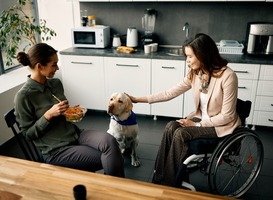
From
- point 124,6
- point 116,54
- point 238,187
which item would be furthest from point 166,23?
point 238,187

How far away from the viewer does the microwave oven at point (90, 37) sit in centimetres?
353

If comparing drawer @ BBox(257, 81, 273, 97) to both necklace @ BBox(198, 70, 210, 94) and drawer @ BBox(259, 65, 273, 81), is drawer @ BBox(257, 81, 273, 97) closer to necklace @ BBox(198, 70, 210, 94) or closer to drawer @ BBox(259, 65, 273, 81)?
drawer @ BBox(259, 65, 273, 81)

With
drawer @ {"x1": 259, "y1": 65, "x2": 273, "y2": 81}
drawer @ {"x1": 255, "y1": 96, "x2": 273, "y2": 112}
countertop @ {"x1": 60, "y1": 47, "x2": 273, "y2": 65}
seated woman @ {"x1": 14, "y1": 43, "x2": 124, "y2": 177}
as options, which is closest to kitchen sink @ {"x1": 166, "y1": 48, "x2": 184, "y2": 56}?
countertop @ {"x1": 60, "y1": 47, "x2": 273, "y2": 65}

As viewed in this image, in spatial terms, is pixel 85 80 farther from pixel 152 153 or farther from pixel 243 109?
pixel 243 109

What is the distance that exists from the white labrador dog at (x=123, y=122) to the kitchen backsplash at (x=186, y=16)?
1.67 meters

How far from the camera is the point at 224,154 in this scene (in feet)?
6.27

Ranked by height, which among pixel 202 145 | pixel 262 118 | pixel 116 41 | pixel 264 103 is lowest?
pixel 262 118

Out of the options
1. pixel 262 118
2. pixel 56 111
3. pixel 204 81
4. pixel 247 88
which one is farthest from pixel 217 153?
pixel 262 118

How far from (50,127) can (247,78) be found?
217cm

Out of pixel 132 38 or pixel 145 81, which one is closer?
pixel 145 81

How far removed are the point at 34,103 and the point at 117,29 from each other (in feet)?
7.44

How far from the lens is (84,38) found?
3.60 meters

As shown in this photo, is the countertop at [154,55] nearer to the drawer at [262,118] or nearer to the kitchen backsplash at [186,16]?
the kitchen backsplash at [186,16]

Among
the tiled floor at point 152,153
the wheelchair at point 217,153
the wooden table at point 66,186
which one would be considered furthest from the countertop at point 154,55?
the wooden table at point 66,186
